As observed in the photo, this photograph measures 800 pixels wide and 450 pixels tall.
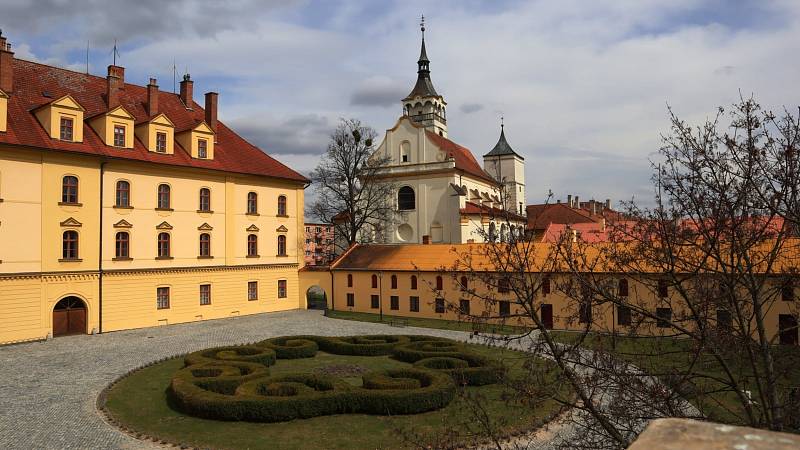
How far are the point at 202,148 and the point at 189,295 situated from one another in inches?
364

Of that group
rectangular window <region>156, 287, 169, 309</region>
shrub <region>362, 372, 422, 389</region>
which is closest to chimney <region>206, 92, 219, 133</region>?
rectangular window <region>156, 287, 169, 309</region>

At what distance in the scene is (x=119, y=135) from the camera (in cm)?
3123

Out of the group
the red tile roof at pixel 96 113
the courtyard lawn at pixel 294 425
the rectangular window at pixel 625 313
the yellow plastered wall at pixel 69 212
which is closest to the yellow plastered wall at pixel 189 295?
the yellow plastered wall at pixel 69 212

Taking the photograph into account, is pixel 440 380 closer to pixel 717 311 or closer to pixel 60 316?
pixel 717 311

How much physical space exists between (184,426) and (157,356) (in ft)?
33.4

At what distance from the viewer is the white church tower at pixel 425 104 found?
6444 cm

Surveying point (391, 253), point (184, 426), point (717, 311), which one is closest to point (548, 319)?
point (391, 253)

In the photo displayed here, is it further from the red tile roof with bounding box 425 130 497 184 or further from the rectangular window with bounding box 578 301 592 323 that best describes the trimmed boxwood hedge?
the red tile roof with bounding box 425 130 497 184

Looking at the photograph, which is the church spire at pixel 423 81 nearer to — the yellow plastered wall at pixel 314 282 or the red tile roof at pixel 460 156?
the red tile roof at pixel 460 156

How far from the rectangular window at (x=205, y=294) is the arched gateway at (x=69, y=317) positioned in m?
6.83

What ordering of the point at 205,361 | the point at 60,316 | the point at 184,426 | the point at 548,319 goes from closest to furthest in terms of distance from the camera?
1. the point at 184,426
2. the point at 205,361
3. the point at 60,316
4. the point at 548,319

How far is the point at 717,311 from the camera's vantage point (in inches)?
291

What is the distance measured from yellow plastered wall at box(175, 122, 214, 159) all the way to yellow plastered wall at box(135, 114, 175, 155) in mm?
1102

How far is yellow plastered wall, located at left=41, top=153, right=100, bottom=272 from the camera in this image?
2786cm
